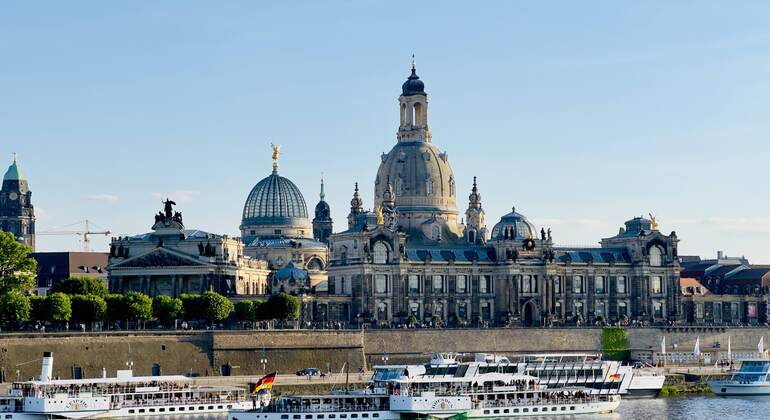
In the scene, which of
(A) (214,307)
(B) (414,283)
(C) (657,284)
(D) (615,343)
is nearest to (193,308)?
(A) (214,307)

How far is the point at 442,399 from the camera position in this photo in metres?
111

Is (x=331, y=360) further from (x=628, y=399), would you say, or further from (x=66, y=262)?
(x=66, y=262)

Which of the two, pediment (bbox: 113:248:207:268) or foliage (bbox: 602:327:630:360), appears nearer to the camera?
foliage (bbox: 602:327:630:360)

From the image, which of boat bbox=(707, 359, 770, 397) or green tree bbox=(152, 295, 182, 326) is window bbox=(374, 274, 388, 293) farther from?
boat bbox=(707, 359, 770, 397)

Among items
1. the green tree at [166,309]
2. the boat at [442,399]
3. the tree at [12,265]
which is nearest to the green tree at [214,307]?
the green tree at [166,309]

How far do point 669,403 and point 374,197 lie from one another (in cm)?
6689

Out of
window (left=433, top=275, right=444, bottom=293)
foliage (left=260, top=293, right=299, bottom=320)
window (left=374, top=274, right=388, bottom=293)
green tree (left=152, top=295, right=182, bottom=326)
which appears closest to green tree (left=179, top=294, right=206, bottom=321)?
green tree (left=152, top=295, right=182, bottom=326)

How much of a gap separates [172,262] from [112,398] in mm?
56967

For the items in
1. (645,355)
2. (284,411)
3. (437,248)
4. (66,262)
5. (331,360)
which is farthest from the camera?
(66,262)

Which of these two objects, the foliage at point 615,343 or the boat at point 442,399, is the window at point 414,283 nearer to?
the foliage at point 615,343

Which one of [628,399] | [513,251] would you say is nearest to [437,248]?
[513,251]

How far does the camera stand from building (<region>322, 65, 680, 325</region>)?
550ft

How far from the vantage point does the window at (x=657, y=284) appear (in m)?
178

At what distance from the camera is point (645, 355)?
162875 millimetres
